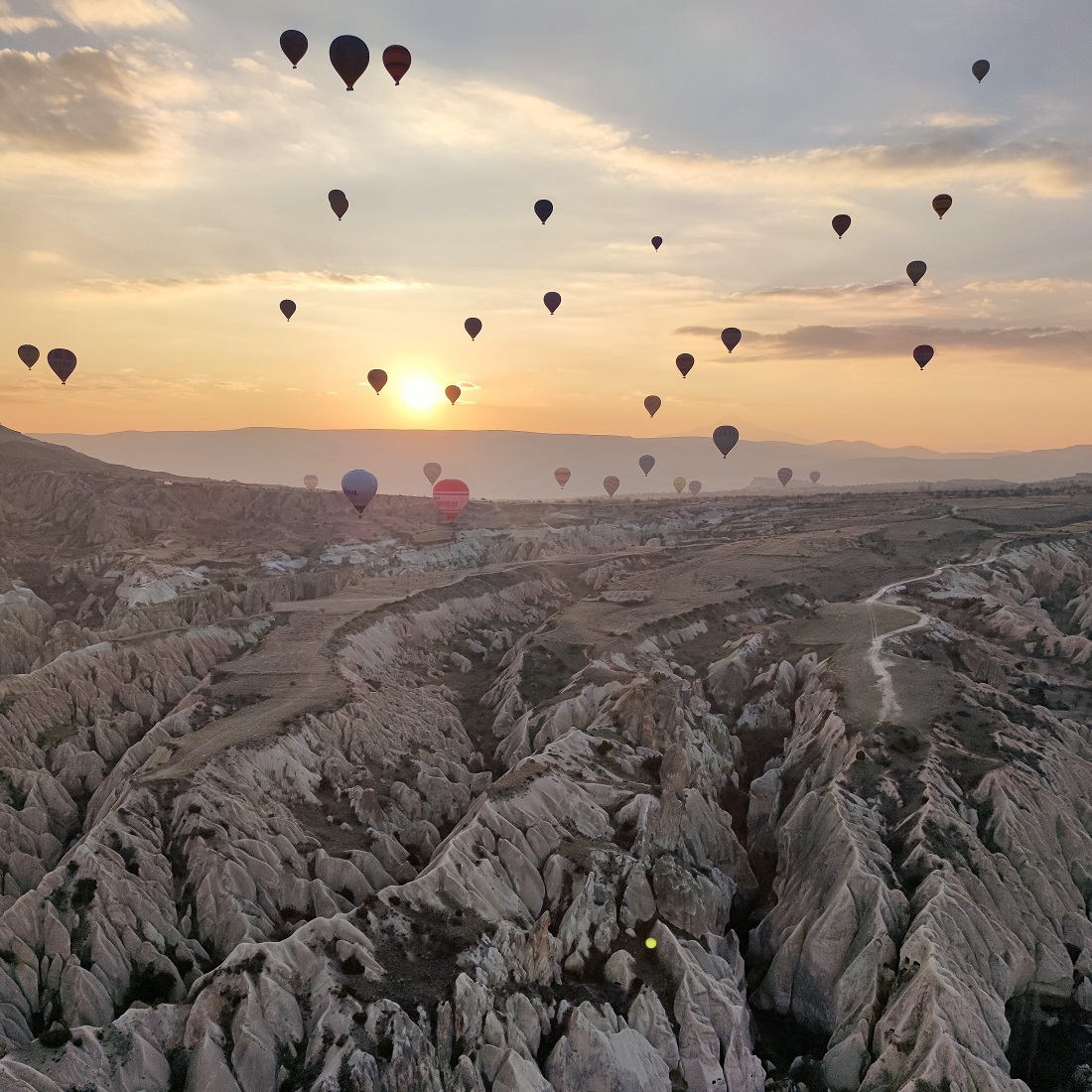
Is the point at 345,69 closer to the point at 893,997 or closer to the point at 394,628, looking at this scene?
the point at 394,628

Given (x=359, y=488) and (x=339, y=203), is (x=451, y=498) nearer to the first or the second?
(x=359, y=488)

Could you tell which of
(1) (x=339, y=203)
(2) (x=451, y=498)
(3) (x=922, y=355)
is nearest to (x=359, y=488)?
(2) (x=451, y=498)

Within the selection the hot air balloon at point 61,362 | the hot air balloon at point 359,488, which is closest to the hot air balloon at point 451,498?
the hot air balloon at point 359,488

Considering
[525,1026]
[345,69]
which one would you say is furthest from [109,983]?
[345,69]

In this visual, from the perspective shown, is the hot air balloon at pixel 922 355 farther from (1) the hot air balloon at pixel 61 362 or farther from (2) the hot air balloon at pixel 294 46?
(1) the hot air balloon at pixel 61 362

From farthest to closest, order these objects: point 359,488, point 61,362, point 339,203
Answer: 1. point 359,488
2. point 61,362
3. point 339,203

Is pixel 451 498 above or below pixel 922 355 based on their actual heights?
below

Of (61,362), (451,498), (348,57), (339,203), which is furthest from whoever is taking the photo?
(451,498)
